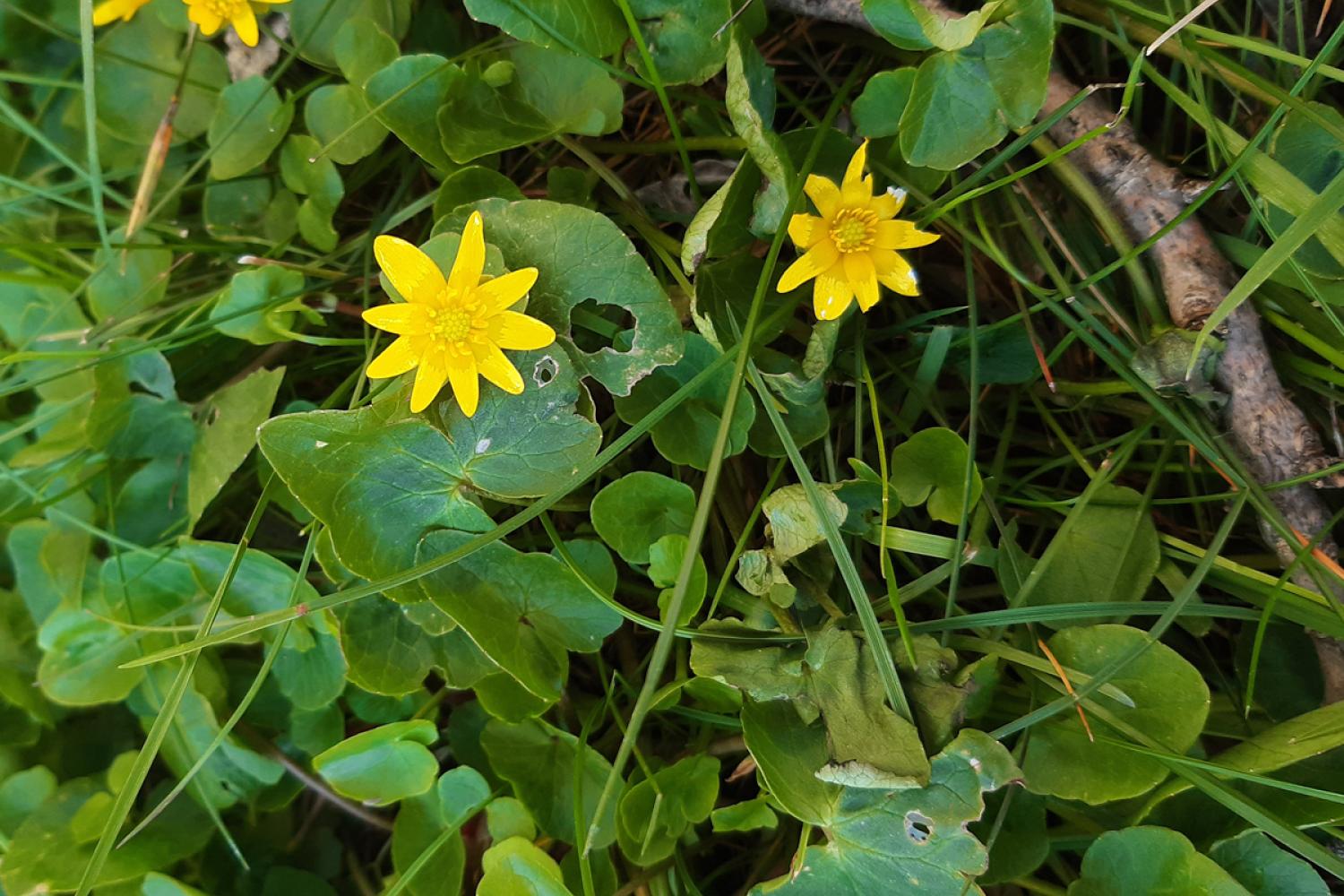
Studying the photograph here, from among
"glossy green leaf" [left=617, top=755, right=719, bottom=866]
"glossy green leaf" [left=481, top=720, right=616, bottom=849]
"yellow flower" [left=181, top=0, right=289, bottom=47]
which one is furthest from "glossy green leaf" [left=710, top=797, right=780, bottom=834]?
"yellow flower" [left=181, top=0, right=289, bottom=47]

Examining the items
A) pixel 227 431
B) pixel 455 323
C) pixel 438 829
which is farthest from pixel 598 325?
pixel 438 829

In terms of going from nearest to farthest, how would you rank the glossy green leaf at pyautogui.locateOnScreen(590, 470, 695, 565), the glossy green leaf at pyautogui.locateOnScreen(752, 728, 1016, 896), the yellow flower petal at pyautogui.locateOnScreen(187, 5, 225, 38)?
the glossy green leaf at pyautogui.locateOnScreen(752, 728, 1016, 896), the glossy green leaf at pyautogui.locateOnScreen(590, 470, 695, 565), the yellow flower petal at pyautogui.locateOnScreen(187, 5, 225, 38)

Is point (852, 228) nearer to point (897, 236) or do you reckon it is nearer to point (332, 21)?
point (897, 236)

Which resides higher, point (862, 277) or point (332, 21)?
point (332, 21)

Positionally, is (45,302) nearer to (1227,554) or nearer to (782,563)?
(782,563)

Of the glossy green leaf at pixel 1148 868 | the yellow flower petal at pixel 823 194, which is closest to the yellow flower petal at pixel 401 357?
the yellow flower petal at pixel 823 194

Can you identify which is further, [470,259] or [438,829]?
[438,829]

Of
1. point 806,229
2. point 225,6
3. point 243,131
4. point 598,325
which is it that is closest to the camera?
point 806,229

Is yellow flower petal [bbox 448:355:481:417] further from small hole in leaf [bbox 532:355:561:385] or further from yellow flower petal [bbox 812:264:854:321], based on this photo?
yellow flower petal [bbox 812:264:854:321]

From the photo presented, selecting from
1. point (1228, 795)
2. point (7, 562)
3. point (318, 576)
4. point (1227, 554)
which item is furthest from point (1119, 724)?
point (7, 562)
